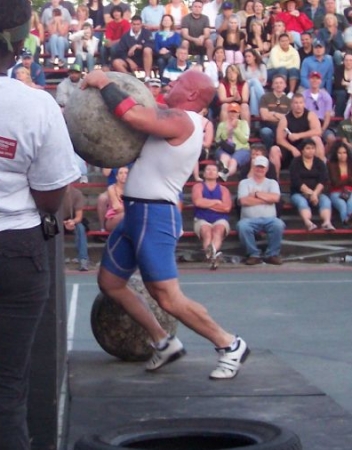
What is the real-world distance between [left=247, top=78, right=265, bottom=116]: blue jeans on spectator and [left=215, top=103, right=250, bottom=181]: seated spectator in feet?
2.77

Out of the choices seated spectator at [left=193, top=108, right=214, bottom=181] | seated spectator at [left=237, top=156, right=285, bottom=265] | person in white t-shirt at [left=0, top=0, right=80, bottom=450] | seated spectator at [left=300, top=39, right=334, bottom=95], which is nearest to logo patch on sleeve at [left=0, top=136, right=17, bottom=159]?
person in white t-shirt at [left=0, top=0, right=80, bottom=450]

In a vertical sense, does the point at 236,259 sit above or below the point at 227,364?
below

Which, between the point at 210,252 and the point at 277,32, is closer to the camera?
the point at 210,252

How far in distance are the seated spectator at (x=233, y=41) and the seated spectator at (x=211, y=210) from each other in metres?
4.76

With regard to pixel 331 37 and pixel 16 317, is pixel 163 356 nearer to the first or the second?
pixel 16 317

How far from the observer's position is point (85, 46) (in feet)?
75.0

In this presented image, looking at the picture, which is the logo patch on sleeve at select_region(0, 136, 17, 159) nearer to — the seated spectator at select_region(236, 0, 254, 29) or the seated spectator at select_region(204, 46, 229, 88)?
the seated spectator at select_region(204, 46, 229, 88)

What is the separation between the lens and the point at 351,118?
19984 mm

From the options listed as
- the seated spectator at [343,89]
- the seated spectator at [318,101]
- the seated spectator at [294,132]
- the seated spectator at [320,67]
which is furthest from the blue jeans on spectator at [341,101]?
the seated spectator at [294,132]

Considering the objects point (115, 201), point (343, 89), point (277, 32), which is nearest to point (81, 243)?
point (115, 201)

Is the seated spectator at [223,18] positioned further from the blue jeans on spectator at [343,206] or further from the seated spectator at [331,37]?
the blue jeans on spectator at [343,206]

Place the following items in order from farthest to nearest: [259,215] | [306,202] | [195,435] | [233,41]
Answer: [233,41]
[306,202]
[259,215]
[195,435]

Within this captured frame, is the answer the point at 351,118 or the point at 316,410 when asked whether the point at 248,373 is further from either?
the point at 351,118

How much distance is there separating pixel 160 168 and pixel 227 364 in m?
1.29
